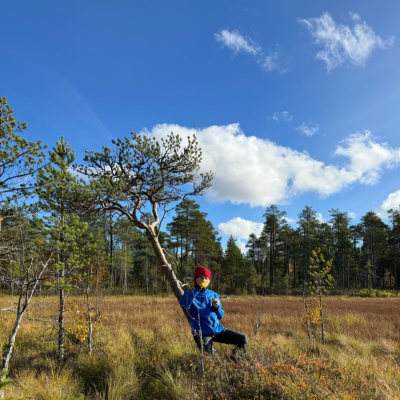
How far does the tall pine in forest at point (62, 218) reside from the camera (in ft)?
16.4

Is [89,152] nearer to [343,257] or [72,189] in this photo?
[72,189]

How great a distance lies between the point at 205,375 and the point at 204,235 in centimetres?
2737

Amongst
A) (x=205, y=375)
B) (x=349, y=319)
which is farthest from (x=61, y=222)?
(x=349, y=319)

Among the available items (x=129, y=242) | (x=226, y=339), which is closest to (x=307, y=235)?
(x=129, y=242)

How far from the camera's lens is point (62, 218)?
541cm

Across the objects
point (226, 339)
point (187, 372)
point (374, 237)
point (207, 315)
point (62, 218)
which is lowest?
point (187, 372)

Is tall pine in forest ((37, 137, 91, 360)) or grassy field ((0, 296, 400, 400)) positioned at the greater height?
tall pine in forest ((37, 137, 91, 360))

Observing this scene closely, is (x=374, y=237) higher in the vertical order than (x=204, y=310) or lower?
higher

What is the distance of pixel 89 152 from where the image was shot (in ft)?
19.5

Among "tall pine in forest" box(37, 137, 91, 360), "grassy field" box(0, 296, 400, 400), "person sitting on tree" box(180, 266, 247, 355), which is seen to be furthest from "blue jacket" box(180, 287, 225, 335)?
"tall pine in forest" box(37, 137, 91, 360)

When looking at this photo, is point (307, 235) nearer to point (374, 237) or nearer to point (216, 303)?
point (374, 237)

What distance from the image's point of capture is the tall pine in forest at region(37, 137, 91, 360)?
5.01 metres

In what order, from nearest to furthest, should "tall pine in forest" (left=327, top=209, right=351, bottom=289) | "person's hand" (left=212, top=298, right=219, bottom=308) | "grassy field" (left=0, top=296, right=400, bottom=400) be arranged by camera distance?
"grassy field" (left=0, top=296, right=400, bottom=400), "person's hand" (left=212, top=298, right=219, bottom=308), "tall pine in forest" (left=327, top=209, right=351, bottom=289)

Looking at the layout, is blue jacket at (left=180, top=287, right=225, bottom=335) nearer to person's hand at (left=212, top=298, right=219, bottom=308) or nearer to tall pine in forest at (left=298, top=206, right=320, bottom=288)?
person's hand at (left=212, top=298, right=219, bottom=308)
